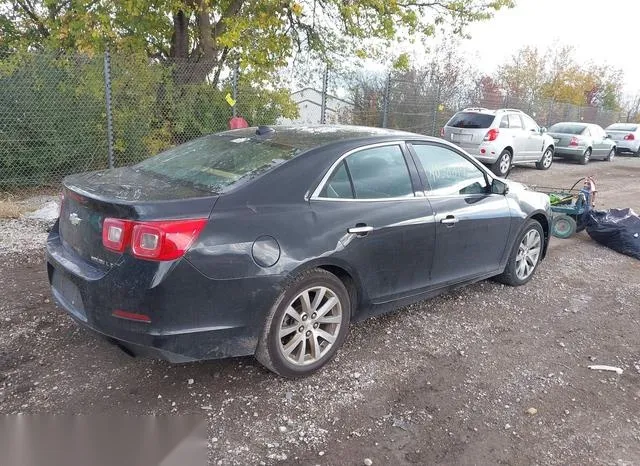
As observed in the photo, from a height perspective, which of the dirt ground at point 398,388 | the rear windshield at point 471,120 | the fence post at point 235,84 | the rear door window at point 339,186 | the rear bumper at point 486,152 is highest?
the fence post at point 235,84

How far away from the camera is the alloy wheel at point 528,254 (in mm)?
5090

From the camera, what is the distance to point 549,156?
15602 mm

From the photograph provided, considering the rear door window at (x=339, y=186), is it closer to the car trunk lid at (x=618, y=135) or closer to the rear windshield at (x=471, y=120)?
the rear windshield at (x=471, y=120)

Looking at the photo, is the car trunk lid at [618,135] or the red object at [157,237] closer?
the red object at [157,237]

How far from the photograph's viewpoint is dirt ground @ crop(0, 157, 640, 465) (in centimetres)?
279

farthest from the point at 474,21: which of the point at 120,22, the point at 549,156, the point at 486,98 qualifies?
the point at 120,22

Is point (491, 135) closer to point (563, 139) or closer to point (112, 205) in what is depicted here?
point (563, 139)

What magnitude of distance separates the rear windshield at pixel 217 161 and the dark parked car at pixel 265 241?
16 mm

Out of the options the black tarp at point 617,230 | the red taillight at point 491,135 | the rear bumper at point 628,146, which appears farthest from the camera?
the rear bumper at point 628,146

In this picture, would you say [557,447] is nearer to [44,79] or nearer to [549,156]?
[44,79]

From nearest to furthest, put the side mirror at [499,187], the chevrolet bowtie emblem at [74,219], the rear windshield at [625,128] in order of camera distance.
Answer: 1. the chevrolet bowtie emblem at [74,219]
2. the side mirror at [499,187]
3. the rear windshield at [625,128]

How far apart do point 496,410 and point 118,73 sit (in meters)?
7.98

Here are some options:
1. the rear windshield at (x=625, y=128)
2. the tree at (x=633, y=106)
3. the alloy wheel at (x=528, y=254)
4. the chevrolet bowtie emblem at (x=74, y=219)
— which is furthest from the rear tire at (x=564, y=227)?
the tree at (x=633, y=106)

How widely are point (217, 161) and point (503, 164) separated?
36.6 feet
